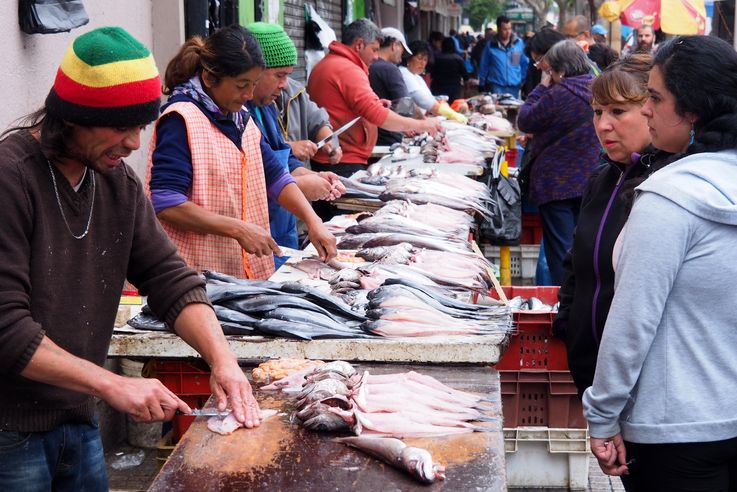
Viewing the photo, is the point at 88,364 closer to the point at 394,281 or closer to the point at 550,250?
the point at 394,281

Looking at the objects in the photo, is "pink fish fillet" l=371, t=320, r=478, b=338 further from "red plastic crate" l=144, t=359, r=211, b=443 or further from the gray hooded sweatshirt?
the gray hooded sweatshirt

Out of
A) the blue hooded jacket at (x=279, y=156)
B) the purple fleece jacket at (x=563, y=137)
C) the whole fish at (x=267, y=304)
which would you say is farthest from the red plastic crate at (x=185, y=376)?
the purple fleece jacket at (x=563, y=137)

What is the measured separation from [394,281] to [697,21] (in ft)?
36.9

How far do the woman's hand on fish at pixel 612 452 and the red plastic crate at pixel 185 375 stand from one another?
5.42ft

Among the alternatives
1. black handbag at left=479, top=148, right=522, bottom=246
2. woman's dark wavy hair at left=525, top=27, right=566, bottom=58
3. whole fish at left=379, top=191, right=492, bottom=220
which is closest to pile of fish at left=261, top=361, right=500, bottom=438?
whole fish at left=379, top=191, right=492, bottom=220

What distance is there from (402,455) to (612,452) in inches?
31.5

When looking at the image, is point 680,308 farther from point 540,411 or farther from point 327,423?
point 540,411

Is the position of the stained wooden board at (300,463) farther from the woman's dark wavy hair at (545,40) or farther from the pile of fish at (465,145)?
the woman's dark wavy hair at (545,40)

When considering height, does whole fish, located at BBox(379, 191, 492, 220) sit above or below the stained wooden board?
below

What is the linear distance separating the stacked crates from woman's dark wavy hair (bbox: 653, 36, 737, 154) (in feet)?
5.80

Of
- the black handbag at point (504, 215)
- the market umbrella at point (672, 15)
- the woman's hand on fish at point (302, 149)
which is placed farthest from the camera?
the market umbrella at point (672, 15)

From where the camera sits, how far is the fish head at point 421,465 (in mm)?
2936

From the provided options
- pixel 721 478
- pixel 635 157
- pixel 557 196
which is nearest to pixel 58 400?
pixel 721 478

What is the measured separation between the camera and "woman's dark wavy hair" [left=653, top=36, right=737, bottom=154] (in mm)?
3104
